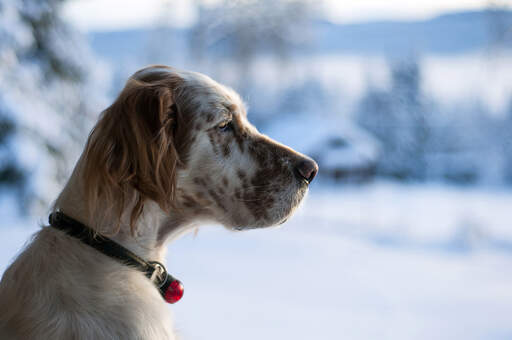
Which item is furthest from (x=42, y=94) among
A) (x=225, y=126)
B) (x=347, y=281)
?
(x=225, y=126)

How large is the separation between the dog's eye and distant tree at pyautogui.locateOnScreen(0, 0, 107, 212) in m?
3.82

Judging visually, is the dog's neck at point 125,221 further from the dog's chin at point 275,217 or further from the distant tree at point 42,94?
the distant tree at point 42,94

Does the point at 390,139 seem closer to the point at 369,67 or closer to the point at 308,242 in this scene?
the point at 369,67

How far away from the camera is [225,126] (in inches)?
48.6

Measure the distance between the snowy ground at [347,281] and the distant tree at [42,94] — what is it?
0.72 meters

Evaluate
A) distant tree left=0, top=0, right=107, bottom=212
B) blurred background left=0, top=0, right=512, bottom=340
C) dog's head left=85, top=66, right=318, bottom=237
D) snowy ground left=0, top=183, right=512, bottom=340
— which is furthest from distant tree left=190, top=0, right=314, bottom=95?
dog's head left=85, top=66, right=318, bottom=237

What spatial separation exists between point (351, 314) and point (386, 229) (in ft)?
17.0

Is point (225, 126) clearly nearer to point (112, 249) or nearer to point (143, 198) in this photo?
point (143, 198)

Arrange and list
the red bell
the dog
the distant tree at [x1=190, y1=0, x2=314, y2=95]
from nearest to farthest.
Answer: the dog < the red bell < the distant tree at [x1=190, y1=0, x2=314, y2=95]

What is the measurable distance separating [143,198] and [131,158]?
104 millimetres

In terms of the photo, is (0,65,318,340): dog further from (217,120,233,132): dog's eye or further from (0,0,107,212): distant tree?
(0,0,107,212): distant tree

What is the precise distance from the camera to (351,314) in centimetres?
311

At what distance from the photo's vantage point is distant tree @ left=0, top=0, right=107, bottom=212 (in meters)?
4.27

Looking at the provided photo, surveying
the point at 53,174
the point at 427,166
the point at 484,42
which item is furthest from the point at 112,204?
the point at 427,166
